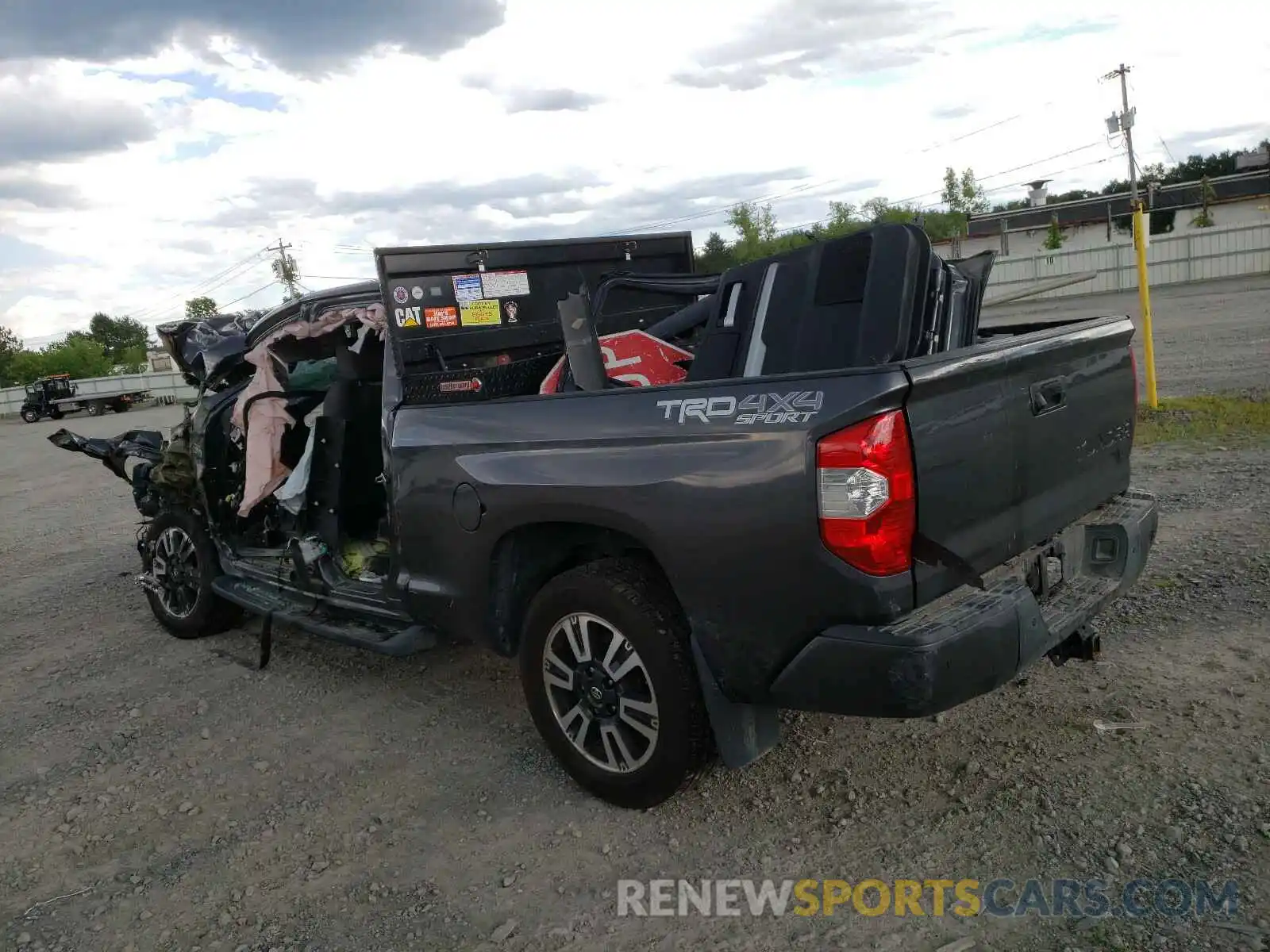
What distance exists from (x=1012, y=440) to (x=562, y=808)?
2009 millimetres

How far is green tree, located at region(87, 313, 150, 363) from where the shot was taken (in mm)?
92500

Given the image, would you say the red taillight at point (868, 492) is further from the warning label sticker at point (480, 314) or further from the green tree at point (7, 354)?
the green tree at point (7, 354)

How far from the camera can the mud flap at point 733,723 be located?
117 inches

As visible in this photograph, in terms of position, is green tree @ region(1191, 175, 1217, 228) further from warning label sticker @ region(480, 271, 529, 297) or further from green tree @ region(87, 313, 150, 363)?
green tree @ region(87, 313, 150, 363)

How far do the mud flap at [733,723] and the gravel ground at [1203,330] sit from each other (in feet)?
9.11

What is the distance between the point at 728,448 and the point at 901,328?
919 mm

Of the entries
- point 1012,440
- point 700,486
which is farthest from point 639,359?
point 1012,440

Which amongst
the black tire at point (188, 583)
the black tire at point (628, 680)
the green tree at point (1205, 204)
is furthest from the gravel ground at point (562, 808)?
the green tree at point (1205, 204)

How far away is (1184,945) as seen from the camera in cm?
242

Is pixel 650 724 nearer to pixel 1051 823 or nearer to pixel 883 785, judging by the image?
pixel 883 785

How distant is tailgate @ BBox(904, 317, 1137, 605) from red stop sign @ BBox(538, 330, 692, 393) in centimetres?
157

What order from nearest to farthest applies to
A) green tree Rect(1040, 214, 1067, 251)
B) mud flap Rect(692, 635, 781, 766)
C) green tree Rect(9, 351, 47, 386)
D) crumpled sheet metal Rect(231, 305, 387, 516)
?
mud flap Rect(692, 635, 781, 766) → crumpled sheet metal Rect(231, 305, 387, 516) → green tree Rect(1040, 214, 1067, 251) → green tree Rect(9, 351, 47, 386)

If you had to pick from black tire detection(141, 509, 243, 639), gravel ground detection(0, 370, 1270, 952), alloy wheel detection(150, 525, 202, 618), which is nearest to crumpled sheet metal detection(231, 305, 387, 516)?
black tire detection(141, 509, 243, 639)

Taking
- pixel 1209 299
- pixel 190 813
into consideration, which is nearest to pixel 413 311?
pixel 190 813
